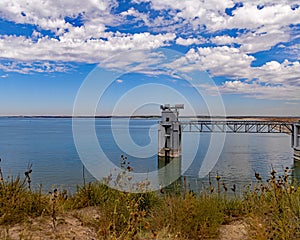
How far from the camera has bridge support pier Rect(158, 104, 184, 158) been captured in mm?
39891

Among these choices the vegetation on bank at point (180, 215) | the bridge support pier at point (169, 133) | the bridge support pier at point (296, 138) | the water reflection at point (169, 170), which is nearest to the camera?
the vegetation on bank at point (180, 215)

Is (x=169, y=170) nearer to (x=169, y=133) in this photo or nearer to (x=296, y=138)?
(x=169, y=133)

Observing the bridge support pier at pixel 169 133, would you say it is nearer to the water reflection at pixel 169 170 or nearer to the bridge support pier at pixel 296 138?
the water reflection at pixel 169 170

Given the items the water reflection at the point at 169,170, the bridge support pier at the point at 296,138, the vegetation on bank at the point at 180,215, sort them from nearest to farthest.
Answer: the vegetation on bank at the point at 180,215 → the water reflection at the point at 169,170 → the bridge support pier at the point at 296,138

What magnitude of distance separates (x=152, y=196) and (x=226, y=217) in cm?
187

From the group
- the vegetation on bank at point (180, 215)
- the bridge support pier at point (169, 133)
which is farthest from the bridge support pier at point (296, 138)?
the vegetation on bank at point (180, 215)

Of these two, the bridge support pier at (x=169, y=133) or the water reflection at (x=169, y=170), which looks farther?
the bridge support pier at (x=169, y=133)

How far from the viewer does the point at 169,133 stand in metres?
40.7

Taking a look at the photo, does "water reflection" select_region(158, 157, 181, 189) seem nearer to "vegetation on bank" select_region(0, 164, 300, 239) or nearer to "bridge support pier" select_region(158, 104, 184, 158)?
"bridge support pier" select_region(158, 104, 184, 158)

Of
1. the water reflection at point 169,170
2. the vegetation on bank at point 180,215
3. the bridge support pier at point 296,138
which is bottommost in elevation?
the water reflection at point 169,170

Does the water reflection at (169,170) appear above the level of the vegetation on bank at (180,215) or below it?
below

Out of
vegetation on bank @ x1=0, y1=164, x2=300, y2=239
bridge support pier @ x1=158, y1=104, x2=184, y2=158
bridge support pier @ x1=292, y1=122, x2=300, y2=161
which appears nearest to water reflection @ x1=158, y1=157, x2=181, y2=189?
bridge support pier @ x1=158, y1=104, x2=184, y2=158

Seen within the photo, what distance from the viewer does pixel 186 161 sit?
37344 mm

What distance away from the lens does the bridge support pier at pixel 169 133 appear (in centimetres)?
3989
